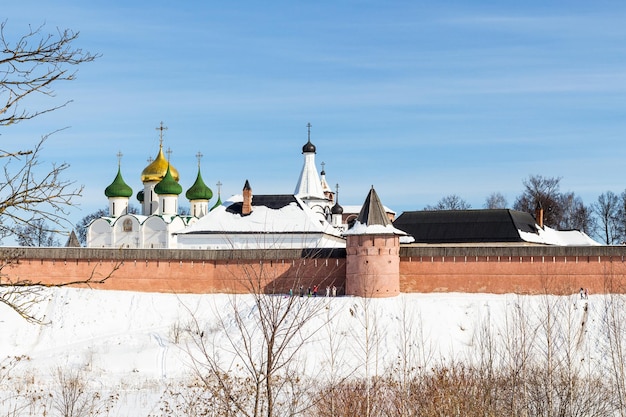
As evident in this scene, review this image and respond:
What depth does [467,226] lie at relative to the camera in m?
30.7

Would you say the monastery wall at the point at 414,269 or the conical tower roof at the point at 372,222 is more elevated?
the conical tower roof at the point at 372,222

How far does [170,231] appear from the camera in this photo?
3180 centimetres

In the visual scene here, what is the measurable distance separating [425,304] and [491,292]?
7.50 ft

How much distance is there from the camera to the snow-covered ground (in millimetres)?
18172

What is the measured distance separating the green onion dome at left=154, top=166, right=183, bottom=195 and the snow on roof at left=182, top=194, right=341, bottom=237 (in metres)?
4.60

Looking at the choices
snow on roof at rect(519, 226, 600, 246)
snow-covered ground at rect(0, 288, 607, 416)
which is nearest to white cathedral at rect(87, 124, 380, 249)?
snow-covered ground at rect(0, 288, 607, 416)

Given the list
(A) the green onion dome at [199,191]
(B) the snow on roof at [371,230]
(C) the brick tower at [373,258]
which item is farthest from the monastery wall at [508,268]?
(A) the green onion dome at [199,191]

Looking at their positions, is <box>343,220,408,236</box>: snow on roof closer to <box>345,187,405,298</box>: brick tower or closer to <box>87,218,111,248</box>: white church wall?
<box>345,187,405,298</box>: brick tower

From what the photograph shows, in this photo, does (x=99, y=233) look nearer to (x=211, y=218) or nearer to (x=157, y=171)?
(x=157, y=171)

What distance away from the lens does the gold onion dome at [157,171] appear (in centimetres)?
3416

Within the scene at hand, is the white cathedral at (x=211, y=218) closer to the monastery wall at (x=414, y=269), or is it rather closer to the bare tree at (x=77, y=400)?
the monastery wall at (x=414, y=269)

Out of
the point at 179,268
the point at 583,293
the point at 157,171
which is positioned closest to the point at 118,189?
the point at 157,171

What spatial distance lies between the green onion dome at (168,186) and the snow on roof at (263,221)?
4.60 meters

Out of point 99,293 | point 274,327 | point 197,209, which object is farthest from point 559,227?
point 274,327
